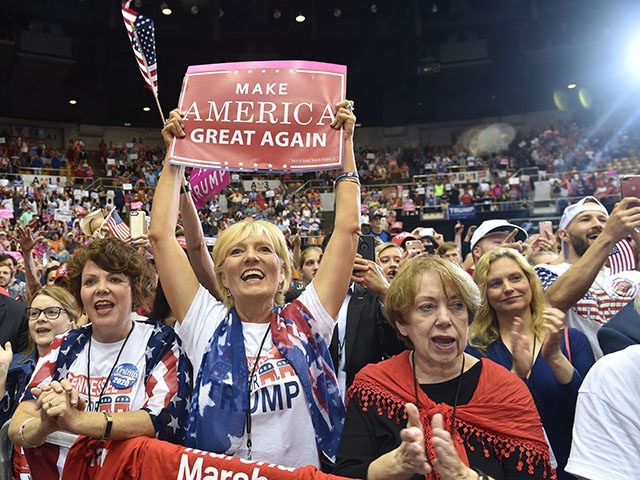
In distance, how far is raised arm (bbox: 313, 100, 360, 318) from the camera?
208 centimetres

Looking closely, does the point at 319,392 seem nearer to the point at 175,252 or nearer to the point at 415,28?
the point at 175,252

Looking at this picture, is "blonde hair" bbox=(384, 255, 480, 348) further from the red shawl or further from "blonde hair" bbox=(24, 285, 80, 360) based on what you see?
"blonde hair" bbox=(24, 285, 80, 360)

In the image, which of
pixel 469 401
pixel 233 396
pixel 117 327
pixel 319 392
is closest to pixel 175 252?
pixel 117 327

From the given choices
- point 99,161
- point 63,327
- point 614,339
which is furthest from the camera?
point 99,161

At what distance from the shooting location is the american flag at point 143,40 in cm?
305

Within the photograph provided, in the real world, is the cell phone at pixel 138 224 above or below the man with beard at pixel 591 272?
above

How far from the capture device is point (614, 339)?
180 centimetres

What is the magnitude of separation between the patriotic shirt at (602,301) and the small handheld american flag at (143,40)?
8.14ft

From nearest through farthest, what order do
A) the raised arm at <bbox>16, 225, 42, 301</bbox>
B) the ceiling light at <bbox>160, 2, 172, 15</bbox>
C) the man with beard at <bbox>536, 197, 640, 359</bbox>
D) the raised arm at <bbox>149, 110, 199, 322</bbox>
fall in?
the raised arm at <bbox>149, 110, 199, 322</bbox> → the man with beard at <bbox>536, 197, 640, 359</bbox> → the raised arm at <bbox>16, 225, 42, 301</bbox> → the ceiling light at <bbox>160, 2, 172, 15</bbox>

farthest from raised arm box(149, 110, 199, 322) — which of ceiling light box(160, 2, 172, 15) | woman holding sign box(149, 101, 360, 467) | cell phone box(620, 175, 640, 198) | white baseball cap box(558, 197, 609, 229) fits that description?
ceiling light box(160, 2, 172, 15)

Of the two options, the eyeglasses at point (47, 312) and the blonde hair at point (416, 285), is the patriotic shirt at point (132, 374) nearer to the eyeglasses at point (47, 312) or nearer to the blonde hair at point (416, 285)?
the blonde hair at point (416, 285)

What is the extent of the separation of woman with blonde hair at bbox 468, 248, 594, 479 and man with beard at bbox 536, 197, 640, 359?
7.8 inches

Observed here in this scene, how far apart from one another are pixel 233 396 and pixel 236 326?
267 mm

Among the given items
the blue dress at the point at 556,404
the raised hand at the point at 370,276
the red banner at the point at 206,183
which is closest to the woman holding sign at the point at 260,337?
the raised hand at the point at 370,276
